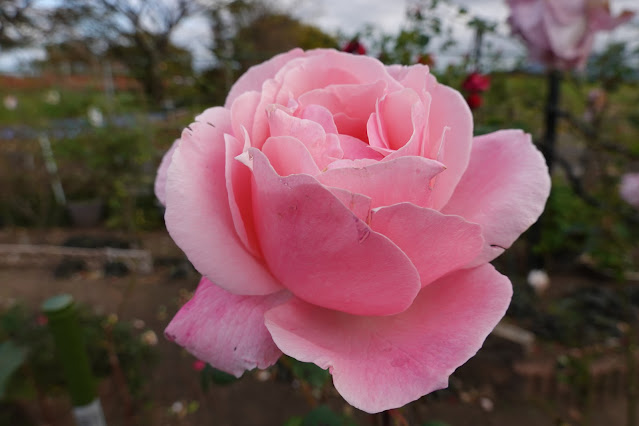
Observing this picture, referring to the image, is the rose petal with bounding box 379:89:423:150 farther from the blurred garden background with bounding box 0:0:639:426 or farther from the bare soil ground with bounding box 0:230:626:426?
the bare soil ground with bounding box 0:230:626:426

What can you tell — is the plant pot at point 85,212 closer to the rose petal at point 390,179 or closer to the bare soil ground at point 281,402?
the bare soil ground at point 281,402

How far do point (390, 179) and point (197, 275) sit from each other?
5.90ft

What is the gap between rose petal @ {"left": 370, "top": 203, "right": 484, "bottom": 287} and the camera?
1.00 feet

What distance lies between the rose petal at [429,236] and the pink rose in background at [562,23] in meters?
0.78

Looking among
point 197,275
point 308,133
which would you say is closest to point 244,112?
point 308,133

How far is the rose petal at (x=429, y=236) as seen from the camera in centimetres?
31

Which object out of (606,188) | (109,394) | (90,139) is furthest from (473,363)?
(90,139)

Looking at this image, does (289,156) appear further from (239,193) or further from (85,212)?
(85,212)

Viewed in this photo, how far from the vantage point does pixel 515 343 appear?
188cm

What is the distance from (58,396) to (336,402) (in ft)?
3.87

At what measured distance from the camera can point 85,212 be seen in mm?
4734

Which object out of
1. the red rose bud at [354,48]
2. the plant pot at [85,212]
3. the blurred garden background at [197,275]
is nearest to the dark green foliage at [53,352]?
the blurred garden background at [197,275]

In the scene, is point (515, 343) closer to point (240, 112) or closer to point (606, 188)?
point (606, 188)

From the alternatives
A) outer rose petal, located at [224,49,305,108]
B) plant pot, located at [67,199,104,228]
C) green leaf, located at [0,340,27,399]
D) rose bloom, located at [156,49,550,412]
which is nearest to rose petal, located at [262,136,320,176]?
rose bloom, located at [156,49,550,412]
